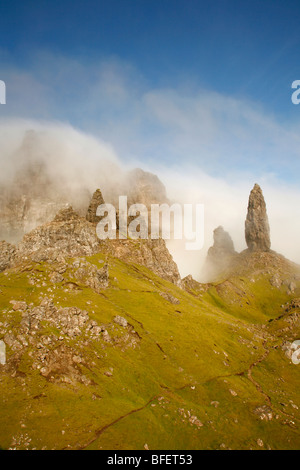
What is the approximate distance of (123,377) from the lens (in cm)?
7262

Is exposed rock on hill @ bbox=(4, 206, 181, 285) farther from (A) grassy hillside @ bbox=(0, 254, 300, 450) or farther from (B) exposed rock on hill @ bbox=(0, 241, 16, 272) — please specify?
(A) grassy hillside @ bbox=(0, 254, 300, 450)

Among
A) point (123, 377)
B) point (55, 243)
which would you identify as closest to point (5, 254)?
point (55, 243)

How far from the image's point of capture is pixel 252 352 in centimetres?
11756

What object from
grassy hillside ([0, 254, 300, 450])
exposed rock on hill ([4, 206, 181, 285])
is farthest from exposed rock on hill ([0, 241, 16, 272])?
grassy hillside ([0, 254, 300, 450])

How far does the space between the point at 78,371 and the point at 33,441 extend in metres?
21.5

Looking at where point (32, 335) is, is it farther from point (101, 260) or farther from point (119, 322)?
point (101, 260)

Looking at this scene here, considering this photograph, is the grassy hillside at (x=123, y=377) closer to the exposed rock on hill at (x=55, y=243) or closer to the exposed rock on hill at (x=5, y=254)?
the exposed rock on hill at (x=55, y=243)

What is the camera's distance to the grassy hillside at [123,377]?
5259 centimetres

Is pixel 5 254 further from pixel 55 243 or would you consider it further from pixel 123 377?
pixel 123 377

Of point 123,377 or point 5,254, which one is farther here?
point 5,254

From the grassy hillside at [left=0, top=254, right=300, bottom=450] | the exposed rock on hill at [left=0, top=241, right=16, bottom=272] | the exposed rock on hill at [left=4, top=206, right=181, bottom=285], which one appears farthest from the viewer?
the exposed rock on hill at [left=4, top=206, right=181, bottom=285]

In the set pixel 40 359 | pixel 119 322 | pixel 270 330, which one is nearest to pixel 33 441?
pixel 40 359

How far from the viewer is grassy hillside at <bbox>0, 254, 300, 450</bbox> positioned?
173 feet

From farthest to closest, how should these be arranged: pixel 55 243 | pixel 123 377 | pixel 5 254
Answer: pixel 55 243 → pixel 5 254 → pixel 123 377
